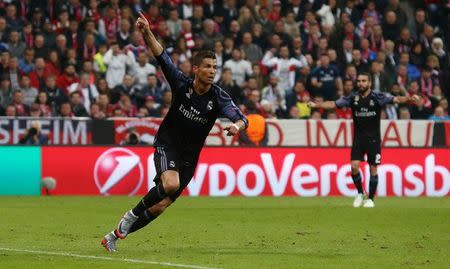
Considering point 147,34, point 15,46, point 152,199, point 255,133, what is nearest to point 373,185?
point 255,133

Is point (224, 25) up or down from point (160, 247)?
up

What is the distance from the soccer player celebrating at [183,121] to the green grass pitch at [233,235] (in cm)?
52

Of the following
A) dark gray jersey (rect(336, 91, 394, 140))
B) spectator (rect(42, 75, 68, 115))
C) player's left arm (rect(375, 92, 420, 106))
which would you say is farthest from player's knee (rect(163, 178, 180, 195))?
spectator (rect(42, 75, 68, 115))

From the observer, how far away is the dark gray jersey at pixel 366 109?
21031mm

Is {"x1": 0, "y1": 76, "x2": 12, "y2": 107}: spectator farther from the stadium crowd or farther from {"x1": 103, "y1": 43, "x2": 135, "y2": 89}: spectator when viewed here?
{"x1": 103, "y1": 43, "x2": 135, "y2": 89}: spectator

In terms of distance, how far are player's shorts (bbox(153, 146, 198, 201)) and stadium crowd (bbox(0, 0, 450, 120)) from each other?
12492 millimetres

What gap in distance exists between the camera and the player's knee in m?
12.0

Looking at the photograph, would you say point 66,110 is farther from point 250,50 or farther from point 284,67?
point 284,67

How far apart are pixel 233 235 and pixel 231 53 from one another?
13.5 meters

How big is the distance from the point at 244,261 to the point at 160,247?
5.52ft

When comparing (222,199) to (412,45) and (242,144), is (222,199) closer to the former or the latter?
(242,144)

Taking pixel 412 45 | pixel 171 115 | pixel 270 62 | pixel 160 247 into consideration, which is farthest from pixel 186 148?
pixel 412 45

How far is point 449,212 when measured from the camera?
19000 millimetres

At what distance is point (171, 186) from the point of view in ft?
39.2
